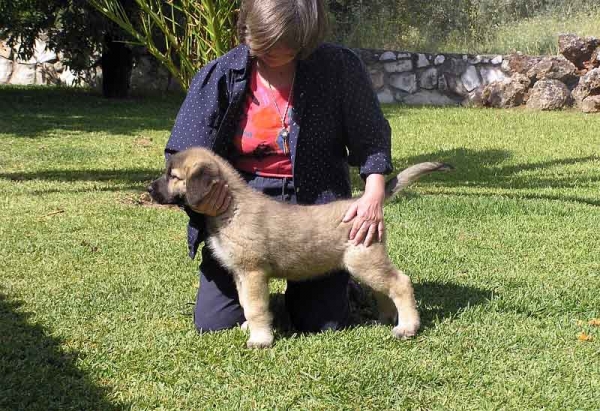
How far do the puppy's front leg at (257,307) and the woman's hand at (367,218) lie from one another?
56 centimetres

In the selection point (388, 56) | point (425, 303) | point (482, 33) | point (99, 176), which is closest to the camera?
point (425, 303)

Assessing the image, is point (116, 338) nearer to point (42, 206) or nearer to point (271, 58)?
point (271, 58)

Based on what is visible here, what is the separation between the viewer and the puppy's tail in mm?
4797

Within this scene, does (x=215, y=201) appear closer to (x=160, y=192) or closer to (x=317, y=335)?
(x=160, y=192)

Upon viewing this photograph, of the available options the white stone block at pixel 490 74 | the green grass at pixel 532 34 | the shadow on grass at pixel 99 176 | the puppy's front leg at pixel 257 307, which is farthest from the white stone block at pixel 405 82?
the puppy's front leg at pixel 257 307

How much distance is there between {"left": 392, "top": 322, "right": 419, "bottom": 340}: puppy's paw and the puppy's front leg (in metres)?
0.71

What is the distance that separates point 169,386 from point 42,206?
5069 mm

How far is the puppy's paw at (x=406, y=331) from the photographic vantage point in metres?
4.71

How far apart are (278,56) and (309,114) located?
43 centimetres

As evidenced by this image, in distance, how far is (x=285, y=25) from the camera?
4.43m

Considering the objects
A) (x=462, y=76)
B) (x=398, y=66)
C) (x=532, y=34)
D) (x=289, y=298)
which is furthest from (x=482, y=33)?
(x=289, y=298)

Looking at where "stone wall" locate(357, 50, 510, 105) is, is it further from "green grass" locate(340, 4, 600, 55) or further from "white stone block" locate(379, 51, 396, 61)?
"green grass" locate(340, 4, 600, 55)

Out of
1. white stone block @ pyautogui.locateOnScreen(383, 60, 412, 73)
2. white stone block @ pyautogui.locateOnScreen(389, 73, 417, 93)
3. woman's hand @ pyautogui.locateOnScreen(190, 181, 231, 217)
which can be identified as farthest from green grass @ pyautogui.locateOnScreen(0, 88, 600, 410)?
white stone block @ pyautogui.locateOnScreen(383, 60, 412, 73)

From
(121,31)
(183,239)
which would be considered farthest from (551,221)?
(121,31)
